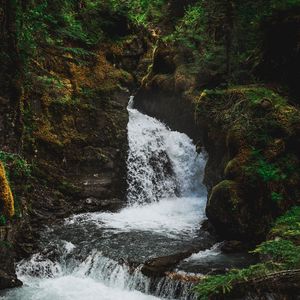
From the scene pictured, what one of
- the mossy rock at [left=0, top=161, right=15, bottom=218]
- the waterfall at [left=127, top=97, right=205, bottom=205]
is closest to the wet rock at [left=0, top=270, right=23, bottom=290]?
the mossy rock at [left=0, top=161, right=15, bottom=218]

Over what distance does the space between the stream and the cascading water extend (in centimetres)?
2

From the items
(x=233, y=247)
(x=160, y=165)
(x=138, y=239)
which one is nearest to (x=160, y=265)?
(x=138, y=239)

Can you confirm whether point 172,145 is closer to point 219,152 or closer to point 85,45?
point 219,152

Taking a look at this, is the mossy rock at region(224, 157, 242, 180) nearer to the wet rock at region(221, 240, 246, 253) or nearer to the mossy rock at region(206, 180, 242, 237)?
the mossy rock at region(206, 180, 242, 237)

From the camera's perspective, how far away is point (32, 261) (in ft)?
31.3

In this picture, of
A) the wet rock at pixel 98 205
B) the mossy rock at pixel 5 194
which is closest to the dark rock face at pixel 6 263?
the mossy rock at pixel 5 194

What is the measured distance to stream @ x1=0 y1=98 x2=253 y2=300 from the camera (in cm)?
856

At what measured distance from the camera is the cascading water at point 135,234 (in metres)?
8.61

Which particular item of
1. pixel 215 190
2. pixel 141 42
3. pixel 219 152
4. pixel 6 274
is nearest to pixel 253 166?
pixel 215 190

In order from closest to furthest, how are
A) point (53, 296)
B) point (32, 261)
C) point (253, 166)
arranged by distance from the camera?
point (53, 296), point (32, 261), point (253, 166)

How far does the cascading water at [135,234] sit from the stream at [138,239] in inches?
0.8

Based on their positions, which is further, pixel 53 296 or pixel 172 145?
pixel 172 145

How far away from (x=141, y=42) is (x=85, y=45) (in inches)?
161

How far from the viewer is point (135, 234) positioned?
11312 millimetres
